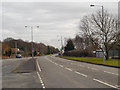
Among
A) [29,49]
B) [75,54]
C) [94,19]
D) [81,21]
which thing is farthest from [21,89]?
[29,49]

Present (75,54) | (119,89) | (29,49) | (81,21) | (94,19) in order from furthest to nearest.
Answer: (29,49), (75,54), (81,21), (94,19), (119,89)

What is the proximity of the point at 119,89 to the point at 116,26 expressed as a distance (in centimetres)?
3356

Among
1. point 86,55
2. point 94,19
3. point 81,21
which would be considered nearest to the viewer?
point 94,19

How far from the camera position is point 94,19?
4391cm

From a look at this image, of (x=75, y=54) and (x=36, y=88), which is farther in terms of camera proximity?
(x=75, y=54)

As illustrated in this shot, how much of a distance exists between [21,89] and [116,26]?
34.7 meters

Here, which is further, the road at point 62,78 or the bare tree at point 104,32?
the bare tree at point 104,32

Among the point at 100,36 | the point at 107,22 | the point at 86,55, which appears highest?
the point at 107,22

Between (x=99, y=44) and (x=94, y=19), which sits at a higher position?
(x=94, y=19)

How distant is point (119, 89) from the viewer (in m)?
9.16

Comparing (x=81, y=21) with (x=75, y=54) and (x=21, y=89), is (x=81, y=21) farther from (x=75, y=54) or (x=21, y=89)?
(x=21, y=89)

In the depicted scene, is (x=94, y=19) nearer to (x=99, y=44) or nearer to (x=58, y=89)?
(x=99, y=44)

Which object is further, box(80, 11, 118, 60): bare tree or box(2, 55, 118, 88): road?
box(80, 11, 118, 60): bare tree

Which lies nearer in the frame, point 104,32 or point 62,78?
point 62,78
